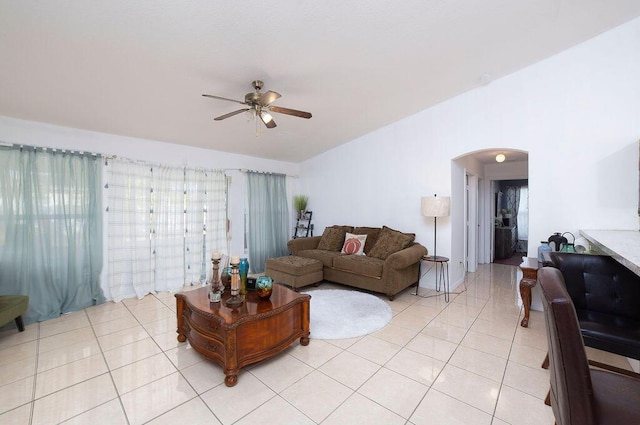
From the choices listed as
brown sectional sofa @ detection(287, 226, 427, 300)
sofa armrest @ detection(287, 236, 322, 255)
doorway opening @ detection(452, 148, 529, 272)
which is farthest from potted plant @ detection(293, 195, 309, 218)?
doorway opening @ detection(452, 148, 529, 272)

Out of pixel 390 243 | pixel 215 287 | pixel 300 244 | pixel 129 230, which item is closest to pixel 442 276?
pixel 390 243

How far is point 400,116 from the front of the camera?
14.0 ft

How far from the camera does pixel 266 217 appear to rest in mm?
5387

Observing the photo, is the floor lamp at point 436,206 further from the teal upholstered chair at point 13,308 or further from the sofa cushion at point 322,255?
the teal upholstered chair at point 13,308

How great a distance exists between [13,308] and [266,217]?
3.51m

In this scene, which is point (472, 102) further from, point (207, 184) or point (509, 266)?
point (207, 184)

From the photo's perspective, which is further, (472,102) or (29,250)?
(472,102)

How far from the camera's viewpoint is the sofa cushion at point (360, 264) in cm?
366

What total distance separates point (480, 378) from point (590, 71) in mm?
3463

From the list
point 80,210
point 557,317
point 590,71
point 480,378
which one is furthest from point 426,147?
point 80,210

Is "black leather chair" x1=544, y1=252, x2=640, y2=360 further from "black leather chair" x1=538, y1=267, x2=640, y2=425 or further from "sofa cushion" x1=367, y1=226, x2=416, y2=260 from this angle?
"sofa cushion" x1=367, y1=226, x2=416, y2=260

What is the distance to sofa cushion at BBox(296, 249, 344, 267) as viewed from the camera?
4.22 meters

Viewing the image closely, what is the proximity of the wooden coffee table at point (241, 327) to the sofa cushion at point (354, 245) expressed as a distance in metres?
2.08

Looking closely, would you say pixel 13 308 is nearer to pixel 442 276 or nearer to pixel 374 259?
pixel 374 259
